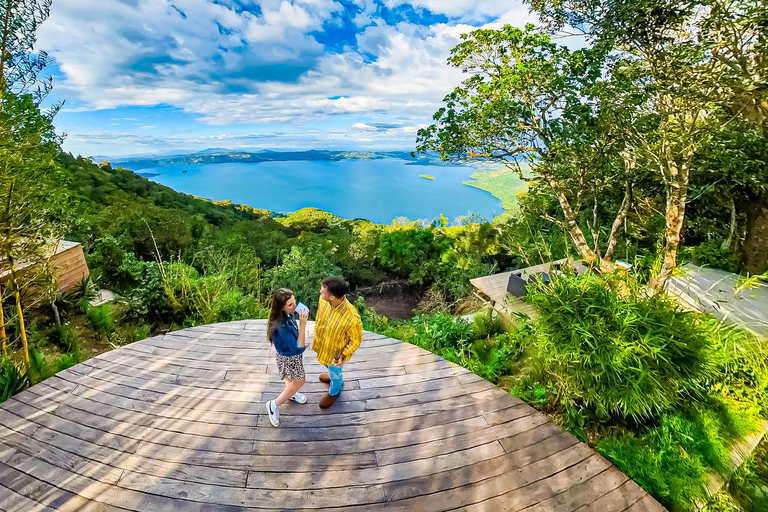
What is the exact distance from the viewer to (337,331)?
2.30 metres

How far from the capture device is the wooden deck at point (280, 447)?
6.31ft

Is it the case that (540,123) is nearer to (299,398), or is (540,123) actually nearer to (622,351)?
(622,351)

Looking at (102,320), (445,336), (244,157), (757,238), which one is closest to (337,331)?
(445,336)

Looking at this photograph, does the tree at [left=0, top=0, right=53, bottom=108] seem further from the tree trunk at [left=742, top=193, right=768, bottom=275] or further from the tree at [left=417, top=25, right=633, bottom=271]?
the tree trunk at [left=742, top=193, right=768, bottom=275]

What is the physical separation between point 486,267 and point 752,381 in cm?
746

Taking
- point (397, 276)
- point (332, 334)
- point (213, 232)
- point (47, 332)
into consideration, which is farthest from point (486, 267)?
point (213, 232)

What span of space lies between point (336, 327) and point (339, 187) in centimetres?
4378

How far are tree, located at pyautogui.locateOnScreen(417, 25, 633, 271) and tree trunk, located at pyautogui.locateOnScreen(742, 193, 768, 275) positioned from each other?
2.23 metres

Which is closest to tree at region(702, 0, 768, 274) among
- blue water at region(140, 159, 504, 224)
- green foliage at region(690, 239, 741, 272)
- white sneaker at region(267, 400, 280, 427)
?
green foliage at region(690, 239, 741, 272)

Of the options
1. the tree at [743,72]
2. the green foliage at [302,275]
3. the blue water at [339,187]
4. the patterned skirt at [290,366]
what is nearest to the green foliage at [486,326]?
the patterned skirt at [290,366]

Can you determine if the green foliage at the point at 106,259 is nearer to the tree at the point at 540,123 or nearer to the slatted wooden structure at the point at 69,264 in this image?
the slatted wooden structure at the point at 69,264

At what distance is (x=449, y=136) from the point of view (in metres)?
5.30

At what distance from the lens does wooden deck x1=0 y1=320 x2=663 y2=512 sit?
6.31ft

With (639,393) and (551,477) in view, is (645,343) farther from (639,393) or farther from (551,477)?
(551,477)
